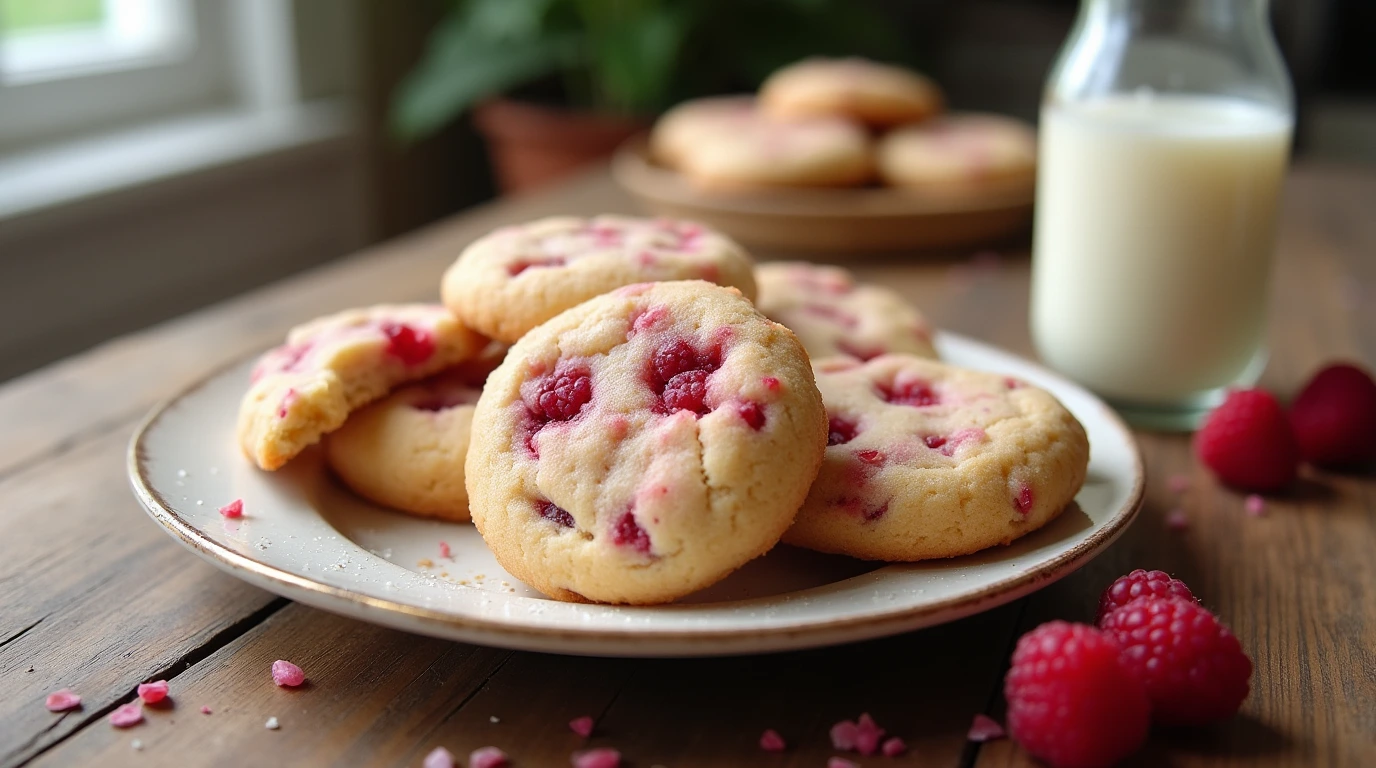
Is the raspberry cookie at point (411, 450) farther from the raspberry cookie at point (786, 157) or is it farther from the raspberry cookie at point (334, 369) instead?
the raspberry cookie at point (786, 157)

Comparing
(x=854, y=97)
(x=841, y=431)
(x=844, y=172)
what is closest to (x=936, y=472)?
(x=841, y=431)

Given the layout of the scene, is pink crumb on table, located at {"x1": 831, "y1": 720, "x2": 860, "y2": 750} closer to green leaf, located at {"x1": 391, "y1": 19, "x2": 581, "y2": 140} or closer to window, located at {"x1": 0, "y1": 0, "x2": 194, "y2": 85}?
window, located at {"x1": 0, "y1": 0, "x2": 194, "y2": 85}

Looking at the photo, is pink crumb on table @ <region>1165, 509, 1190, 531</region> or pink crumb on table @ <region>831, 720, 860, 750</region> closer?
pink crumb on table @ <region>831, 720, 860, 750</region>

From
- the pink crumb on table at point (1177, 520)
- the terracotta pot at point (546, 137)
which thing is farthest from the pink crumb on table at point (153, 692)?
the terracotta pot at point (546, 137)

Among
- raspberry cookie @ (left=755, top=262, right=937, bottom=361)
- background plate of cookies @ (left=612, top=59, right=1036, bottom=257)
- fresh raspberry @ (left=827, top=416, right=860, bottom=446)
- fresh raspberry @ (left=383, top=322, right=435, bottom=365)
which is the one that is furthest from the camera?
background plate of cookies @ (left=612, top=59, right=1036, bottom=257)

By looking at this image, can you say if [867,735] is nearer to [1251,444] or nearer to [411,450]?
[411,450]

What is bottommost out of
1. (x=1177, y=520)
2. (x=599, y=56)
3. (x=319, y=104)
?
(x=1177, y=520)

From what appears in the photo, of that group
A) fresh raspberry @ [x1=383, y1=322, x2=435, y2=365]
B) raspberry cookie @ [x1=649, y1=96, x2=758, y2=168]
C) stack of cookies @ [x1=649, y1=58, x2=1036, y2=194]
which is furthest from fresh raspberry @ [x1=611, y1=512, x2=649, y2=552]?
raspberry cookie @ [x1=649, y1=96, x2=758, y2=168]
